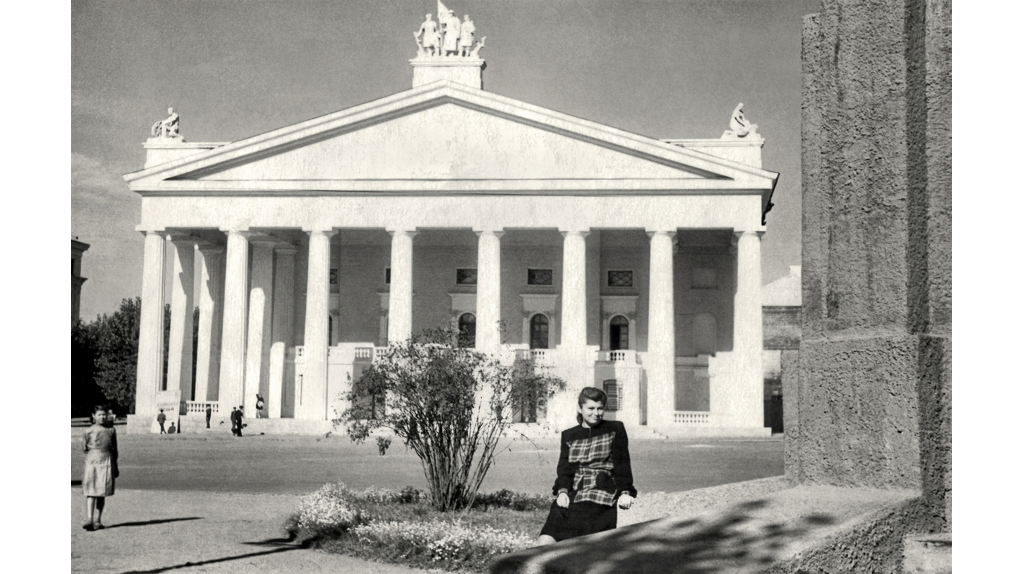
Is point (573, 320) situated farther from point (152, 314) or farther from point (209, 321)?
point (209, 321)

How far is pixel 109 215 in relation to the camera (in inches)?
507

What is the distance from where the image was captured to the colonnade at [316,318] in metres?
37.6

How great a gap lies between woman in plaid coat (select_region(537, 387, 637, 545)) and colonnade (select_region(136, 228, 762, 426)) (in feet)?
92.4

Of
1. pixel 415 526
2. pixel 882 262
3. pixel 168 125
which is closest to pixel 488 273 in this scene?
pixel 168 125

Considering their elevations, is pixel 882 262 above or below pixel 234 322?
below

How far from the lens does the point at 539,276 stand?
45469 millimetres

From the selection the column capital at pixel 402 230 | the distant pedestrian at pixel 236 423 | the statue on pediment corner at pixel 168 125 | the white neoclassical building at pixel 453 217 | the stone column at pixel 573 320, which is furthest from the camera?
the column capital at pixel 402 230

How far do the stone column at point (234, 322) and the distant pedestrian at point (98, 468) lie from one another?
24.8 meters

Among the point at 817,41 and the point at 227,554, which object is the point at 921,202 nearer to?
the point at 817,41

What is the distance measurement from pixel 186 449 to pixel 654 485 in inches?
464

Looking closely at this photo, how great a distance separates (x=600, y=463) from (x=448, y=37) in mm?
29113

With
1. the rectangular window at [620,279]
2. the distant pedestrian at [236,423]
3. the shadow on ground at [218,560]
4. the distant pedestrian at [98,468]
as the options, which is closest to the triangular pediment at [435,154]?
the rectangular window at [620,279]

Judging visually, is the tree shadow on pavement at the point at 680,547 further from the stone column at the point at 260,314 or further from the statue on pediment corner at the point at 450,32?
the stone column at the point at 260,314

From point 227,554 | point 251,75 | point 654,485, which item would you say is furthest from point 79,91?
point 654,485
